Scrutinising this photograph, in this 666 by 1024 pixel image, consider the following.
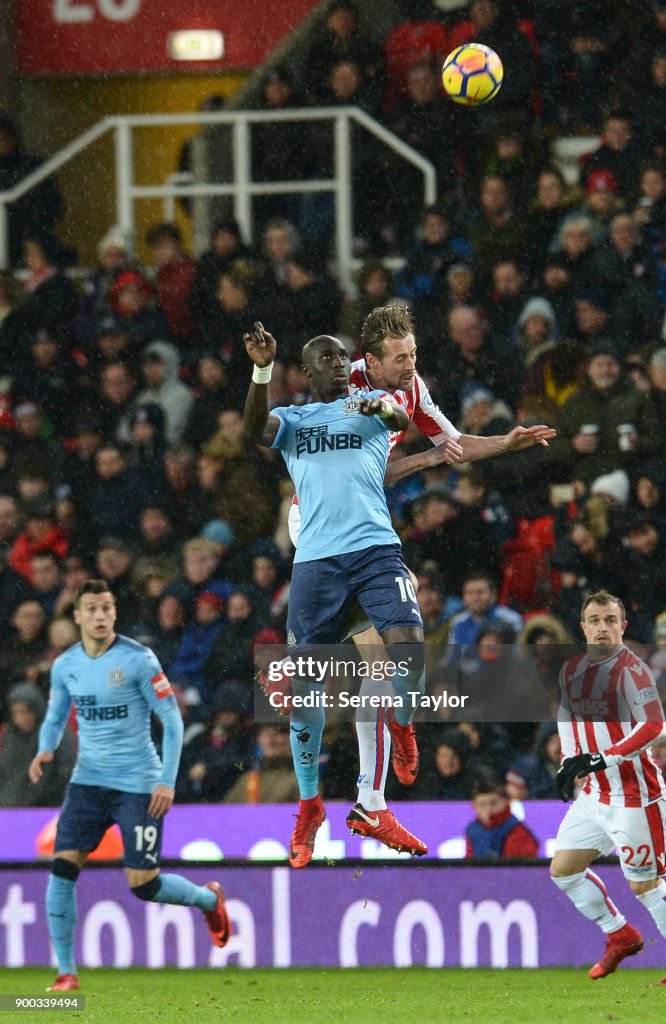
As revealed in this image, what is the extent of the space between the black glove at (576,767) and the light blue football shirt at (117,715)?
2.31m

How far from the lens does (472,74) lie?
371 inches

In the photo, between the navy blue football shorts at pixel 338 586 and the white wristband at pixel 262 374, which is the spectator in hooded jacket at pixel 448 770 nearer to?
the navy blue football shorts at pixel 338 586

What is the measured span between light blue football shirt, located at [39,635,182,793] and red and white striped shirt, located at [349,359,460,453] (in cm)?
311

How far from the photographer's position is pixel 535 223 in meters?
12.8

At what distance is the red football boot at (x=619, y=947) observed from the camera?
10312mm

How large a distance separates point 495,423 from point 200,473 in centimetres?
227

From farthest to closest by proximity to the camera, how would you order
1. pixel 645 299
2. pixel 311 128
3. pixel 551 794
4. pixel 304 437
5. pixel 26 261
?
Answer: pixel 26 261
pixel 311 128
pixel 645 299
pixel 551 794
pixel 304 437

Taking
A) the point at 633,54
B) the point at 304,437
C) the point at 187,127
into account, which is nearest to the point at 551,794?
the point at 304,437

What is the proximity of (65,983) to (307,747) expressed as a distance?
3642 mm

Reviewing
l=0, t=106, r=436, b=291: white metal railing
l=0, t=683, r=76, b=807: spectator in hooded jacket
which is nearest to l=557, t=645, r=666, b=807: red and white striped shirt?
l=0, t=683, r=76, b=807: spectator in hooded jacket

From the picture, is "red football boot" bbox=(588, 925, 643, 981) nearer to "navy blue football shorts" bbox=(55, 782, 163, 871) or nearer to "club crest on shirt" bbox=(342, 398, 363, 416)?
"navy blue football shorts" bbox=(55, 782, 163, 871)

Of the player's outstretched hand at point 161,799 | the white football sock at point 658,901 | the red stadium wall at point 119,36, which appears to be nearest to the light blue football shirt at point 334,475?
the player's outstretched hand at point 161,799

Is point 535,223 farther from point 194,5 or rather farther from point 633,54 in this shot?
point 194,5

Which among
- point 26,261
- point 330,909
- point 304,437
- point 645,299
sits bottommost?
point 330,909
